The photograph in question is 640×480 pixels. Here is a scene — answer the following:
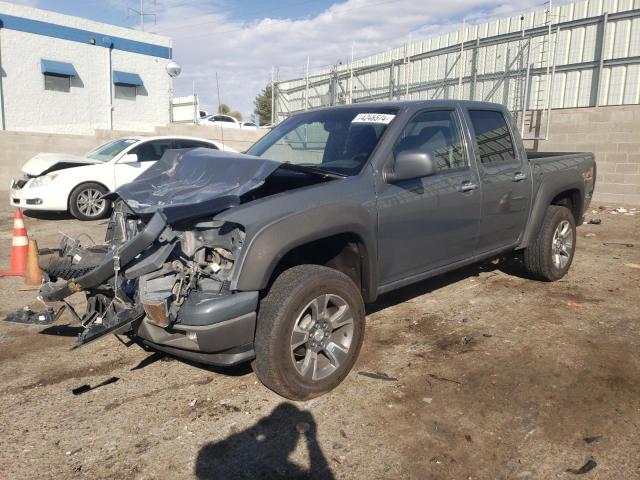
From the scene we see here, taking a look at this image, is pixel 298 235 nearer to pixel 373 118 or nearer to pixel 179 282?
pixel 179 282

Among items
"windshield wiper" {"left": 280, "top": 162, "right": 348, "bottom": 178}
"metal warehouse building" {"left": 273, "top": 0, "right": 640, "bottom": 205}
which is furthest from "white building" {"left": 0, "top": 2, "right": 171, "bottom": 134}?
"windshield wiper" {"left": 280, "top": 162, "right": 348, "bottom": 178}

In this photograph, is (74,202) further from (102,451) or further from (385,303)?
(102,451)

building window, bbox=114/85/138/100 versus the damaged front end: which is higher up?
building window, bbox=114/85/138/100

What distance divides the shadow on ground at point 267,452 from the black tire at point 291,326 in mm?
202

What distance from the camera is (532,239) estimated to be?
5227 millimetres

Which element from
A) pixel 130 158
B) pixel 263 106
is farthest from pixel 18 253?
pixel 263 106

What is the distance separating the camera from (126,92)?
21375 mm

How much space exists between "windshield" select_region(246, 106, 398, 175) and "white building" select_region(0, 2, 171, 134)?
674 inches

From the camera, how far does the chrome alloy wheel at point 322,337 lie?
3.13 meters

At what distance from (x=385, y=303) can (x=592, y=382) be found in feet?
6.64

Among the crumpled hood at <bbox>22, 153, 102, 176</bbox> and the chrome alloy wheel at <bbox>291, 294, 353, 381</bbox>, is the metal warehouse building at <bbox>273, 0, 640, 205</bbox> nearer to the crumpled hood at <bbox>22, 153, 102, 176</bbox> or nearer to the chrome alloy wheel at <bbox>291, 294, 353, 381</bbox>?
the crumpled hood at <bbox>22, 153, 102, 176</bbox>

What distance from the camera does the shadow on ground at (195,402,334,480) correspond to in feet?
8.36

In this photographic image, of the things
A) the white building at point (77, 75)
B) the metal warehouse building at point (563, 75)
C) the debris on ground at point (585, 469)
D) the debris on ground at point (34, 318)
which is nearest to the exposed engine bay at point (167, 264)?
the debris on ground at point (34, 318)

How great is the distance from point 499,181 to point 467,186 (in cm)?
54
